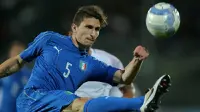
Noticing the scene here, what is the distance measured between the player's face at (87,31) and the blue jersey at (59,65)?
159 mm

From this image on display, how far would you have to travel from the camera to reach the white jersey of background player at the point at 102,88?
8.30 metres

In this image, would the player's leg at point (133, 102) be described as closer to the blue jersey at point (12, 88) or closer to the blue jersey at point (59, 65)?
the blue jersey at point (59, 65)

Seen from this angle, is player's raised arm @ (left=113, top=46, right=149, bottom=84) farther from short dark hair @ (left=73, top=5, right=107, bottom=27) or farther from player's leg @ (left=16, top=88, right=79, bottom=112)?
player's leg @ (left=16, top=88, right=79, bottom=112)

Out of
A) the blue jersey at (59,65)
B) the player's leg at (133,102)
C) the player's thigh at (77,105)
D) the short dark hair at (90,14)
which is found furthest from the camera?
the short dark hair at (90,14)

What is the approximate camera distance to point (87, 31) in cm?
684

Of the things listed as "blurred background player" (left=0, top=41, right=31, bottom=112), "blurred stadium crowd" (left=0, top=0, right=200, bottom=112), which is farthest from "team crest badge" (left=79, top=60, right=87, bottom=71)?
"blurred stadium crowd" (left=0, top=0, right=200, bottom=112)

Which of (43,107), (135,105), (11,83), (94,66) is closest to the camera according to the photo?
(135,105)

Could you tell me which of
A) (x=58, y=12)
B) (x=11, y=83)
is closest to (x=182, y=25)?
(x=58, y=12)

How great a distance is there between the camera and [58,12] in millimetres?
13461

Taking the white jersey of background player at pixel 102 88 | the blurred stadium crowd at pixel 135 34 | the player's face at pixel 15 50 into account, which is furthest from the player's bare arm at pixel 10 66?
the blurred stadium crowd at pixel 135 34

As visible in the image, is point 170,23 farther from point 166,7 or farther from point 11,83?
point 11,83

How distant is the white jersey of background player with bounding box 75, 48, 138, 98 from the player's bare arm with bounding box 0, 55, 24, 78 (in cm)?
148

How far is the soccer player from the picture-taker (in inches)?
258

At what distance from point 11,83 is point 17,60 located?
2520mm
